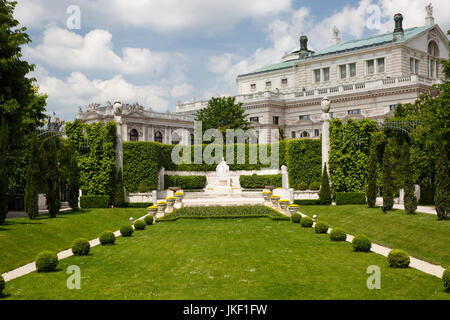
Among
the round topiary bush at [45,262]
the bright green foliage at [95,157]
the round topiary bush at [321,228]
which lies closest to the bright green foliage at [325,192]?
the round topiary bush at [321,228]

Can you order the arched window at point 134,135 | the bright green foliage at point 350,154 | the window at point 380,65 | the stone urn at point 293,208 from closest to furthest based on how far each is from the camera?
the stone urn at point 293,208, the bright green foliage at point 350,154, the window at point 380,65, the arched window at point 134,135

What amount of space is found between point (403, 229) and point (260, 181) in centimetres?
2949

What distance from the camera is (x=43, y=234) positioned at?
2036 centimetres

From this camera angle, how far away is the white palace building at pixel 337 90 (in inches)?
2672

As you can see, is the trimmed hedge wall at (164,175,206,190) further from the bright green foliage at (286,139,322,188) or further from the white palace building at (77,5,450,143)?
the white palace building at (77,5,450,143)

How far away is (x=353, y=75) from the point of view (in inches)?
2982

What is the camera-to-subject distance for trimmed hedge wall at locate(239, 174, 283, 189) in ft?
160

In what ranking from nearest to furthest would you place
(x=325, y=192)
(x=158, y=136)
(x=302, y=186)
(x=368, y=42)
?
1. (x=325, y=192)
2. (x=302, y=186)
3. (x=158, y=136)
4. (x=368, y=42)

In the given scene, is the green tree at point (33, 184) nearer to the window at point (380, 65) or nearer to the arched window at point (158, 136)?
the arched window at point (158, 136)

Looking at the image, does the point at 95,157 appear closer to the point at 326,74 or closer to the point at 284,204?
the point at 284,204

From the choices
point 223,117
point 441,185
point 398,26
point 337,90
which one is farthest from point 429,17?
point 441,185

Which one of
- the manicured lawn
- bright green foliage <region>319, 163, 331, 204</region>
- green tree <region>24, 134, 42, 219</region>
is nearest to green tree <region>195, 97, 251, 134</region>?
bright green foliage <region>319, 163, 331, 204</region>

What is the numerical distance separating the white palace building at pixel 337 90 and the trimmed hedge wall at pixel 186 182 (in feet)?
77.7
